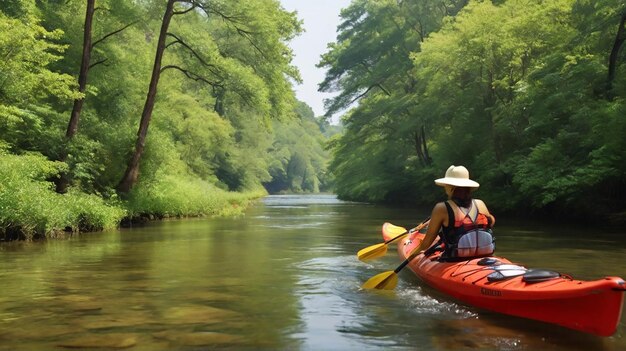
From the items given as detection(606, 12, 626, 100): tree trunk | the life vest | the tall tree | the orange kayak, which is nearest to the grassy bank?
the tall tree

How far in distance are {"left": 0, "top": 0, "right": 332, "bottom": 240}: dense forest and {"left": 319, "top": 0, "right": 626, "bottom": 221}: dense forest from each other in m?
8.38

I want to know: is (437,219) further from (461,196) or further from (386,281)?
(386,281)

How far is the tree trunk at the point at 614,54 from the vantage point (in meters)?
15.6

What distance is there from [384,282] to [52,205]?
832cm

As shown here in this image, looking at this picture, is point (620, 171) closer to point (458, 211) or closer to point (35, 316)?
point (458, 211)

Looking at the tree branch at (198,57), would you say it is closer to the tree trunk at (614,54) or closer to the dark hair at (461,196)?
the tree trunk at (614,54)

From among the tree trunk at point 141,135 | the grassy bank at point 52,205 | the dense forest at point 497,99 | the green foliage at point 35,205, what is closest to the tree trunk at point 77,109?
the grassy bank at point 52,205

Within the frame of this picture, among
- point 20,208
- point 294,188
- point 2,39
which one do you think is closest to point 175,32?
point 2,39

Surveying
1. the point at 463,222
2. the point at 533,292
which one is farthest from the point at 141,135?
the point at 533,292

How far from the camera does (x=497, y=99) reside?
22609mm

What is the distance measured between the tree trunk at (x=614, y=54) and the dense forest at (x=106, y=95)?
10.4m

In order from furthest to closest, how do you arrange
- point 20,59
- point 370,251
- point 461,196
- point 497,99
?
point 497,99
point 20,59
point 370,251
point 461,196

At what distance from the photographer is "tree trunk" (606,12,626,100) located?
51.3 feet

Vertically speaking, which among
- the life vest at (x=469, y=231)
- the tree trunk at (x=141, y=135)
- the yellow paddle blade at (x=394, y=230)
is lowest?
the yellow paddle blade at (x=394, y=230)
